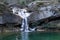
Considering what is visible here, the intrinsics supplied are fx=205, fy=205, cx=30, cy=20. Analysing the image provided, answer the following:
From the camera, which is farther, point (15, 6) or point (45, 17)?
point (15, 6)

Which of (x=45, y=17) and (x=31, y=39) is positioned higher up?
(x=45, y=17)

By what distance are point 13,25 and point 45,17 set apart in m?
4.66

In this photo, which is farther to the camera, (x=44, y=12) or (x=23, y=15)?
(x=23, y=15)

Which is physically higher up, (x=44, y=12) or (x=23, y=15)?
(x=44, y=12)

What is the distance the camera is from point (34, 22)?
2875 cm

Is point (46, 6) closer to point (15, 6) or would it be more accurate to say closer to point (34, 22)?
point (34, 22)

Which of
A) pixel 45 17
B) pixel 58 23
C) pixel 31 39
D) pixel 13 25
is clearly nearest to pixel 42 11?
pixel 45 17

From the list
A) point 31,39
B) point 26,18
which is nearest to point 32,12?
point 26,18

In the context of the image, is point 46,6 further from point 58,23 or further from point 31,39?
point 31,39

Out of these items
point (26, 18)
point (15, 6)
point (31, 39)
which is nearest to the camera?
point (31, 39)

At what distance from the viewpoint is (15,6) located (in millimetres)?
31547

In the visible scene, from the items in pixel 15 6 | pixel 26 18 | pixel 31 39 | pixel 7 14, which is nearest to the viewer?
pixel 31 39

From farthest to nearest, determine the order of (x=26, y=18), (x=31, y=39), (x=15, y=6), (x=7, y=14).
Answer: (x=15, y=6) → (x=26, y=18) → (x=7, y=14) → (x=31, y=39)

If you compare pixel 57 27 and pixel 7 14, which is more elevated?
pixel 7 14
